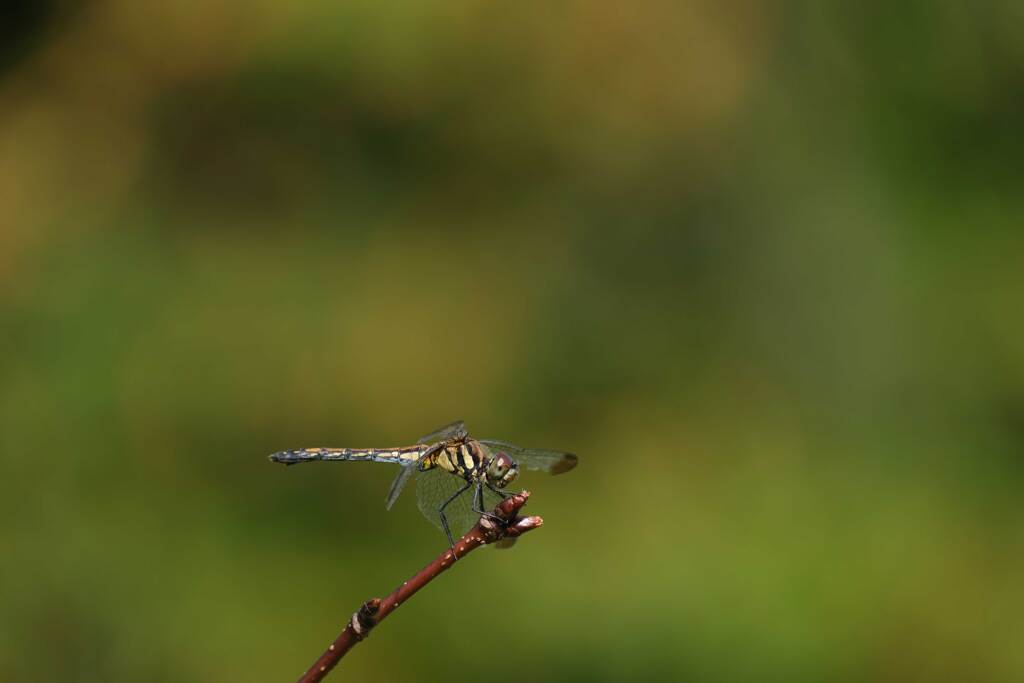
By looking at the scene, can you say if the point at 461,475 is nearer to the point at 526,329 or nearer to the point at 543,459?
the point at 543,459

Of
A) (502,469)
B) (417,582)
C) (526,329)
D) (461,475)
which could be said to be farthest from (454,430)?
(526,329)

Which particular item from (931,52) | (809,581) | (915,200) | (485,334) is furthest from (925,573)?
(931,52)

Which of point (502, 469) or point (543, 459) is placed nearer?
point (502, 469)

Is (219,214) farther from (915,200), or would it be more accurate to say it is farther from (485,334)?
(915,200)

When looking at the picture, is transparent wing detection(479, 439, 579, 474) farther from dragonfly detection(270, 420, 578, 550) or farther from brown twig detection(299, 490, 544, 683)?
brown twig detection(299, 490, 544, 683)

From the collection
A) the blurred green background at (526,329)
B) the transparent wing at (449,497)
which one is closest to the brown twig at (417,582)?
the transparent wing at (449,497)
